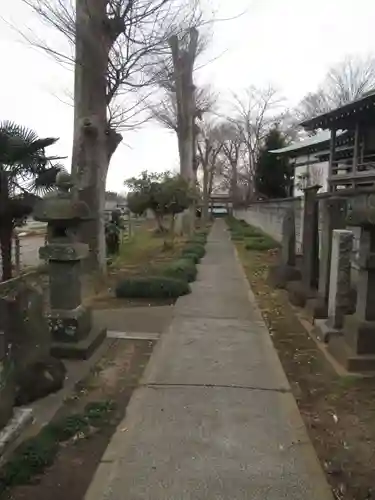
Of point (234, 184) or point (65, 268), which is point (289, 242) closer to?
point (65, 268)

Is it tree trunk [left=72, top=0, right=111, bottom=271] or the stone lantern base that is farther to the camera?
tree trunk [left=72, top=0, right=111, bottom=271]

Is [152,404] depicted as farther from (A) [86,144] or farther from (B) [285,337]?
(A) [86,144]

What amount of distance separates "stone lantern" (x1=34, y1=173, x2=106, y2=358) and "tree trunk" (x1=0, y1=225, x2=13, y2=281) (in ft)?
13.6

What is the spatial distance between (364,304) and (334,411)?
4.35 feet

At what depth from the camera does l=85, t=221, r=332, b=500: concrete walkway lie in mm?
2785

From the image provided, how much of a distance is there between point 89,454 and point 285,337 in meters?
3.71

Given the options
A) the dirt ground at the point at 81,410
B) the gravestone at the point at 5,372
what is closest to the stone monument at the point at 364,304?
the dirt ground at the point at 81,410

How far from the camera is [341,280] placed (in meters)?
6.05

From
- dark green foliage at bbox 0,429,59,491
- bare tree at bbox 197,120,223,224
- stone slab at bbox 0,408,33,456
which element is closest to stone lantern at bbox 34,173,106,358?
stone slab at bbox 0,408,33,456

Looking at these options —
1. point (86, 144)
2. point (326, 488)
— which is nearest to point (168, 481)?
point (326, 488)

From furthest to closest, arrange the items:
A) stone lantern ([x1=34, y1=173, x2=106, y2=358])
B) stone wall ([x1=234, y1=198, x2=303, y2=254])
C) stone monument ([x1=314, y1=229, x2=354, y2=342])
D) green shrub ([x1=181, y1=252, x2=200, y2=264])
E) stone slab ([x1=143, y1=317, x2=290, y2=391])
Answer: stone wall ([x1=234, y1=198, x2=303, y2=254]) → green shrub ([x1=181, y1=252, x2=200, y2=264]) → stone monument ([x1=314, y1=229, x2=354, y2=342]) → stone lantern ([x1=34, y1=173, x2=106, y2=358]) → stone slab ([x1=143, y1=317, x2=290, y2=391])

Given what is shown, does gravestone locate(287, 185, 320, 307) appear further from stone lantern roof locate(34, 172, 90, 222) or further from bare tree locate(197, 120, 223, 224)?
bare tree locate(197, 120, 223, 224)

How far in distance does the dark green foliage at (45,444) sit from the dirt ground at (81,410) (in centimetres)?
5

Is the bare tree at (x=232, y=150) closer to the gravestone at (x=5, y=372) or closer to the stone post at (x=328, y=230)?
the stone post at (x=328, y=230)
